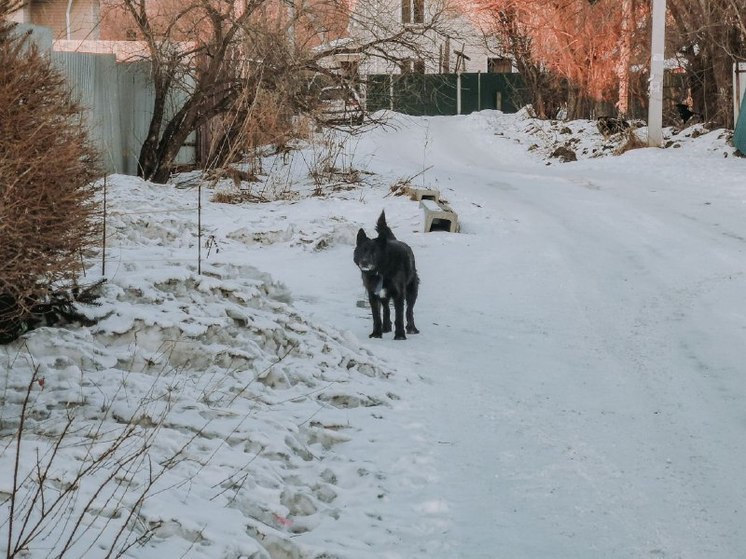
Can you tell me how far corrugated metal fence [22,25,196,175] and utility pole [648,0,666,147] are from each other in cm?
1159

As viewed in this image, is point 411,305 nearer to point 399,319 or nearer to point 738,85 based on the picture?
point 399,319

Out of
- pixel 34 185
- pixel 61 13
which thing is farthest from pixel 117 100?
pixel 61 13

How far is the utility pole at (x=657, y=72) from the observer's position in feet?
83.0

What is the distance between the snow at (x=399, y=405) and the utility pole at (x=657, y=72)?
1152 centimetres

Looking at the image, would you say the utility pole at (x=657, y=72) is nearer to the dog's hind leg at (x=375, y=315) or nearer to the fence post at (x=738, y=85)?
the fence post at (x=738, y=85)

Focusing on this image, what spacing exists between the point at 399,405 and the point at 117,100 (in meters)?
13.6

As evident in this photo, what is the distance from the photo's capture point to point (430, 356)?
9.42m

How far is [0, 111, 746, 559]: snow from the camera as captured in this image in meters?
5.33

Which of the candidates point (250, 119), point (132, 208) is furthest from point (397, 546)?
point (250, 119)

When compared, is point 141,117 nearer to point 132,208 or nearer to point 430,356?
point 132,208

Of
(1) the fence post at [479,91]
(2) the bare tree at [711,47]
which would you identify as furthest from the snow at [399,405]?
(1) the fence post at [479,91]

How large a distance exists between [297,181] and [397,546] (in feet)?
50.5

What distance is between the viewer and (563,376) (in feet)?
28.9

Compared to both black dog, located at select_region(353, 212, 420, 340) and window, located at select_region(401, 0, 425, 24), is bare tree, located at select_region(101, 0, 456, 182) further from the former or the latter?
black dog, located at select_region(353, 212, 420, 340)
